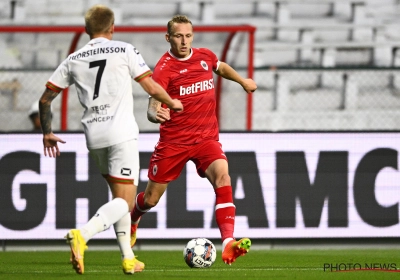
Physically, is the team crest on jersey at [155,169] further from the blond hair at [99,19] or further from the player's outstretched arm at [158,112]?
the blond hair at [99,19]

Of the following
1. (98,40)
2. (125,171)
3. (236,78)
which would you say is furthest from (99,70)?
(236,78)

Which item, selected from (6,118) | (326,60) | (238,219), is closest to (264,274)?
(238,219)

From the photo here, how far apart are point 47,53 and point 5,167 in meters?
2.33

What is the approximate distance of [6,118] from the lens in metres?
13.5

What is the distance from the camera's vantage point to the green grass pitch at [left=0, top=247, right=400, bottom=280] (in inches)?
273

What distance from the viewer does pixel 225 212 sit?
7391 millimetres

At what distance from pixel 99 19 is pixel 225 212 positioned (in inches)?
81.2

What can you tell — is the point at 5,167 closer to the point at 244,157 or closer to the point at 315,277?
the point at 244,157

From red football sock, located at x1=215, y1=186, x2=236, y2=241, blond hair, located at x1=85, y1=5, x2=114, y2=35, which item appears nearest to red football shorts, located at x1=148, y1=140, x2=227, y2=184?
red football sock, located at x1=215, y1=186, x2=236, y2=241

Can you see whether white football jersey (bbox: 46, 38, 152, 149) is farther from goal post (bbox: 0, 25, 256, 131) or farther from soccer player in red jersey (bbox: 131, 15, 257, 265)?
goal post (bbox: 0, 25, 256, 131)

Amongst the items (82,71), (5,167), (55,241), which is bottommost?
(55,241)

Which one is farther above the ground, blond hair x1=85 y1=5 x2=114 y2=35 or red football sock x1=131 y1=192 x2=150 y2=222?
blond hair x1=85 y1=5 x2=114 y2=35

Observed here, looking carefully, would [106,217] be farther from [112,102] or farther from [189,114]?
[189,114]

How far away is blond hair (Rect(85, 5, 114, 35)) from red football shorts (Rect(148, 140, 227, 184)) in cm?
174
